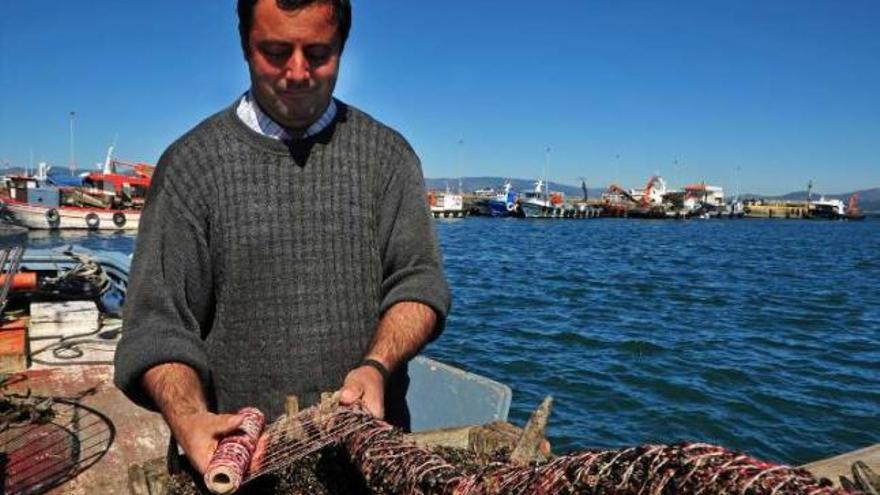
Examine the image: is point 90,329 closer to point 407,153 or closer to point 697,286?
point 407,153

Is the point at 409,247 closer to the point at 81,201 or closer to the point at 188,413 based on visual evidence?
the point at 188,413

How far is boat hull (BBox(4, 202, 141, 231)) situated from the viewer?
4794 cm

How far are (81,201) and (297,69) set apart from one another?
59834 mm

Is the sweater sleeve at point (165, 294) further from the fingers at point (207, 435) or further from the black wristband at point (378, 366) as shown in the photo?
the black wristband at point (378, 366)

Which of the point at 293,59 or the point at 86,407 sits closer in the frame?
the point at 293,59

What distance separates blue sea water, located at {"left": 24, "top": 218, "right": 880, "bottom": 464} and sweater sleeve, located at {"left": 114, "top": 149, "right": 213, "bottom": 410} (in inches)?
351

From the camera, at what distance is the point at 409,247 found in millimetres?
2373

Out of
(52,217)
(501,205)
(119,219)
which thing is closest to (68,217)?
(52,217)

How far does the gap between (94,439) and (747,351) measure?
14.8m

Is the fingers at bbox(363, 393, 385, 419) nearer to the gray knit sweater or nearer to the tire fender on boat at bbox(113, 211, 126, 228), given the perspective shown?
the gray knit sweater

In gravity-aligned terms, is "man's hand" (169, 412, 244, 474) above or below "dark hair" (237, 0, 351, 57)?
below

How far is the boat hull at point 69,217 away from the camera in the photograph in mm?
47938

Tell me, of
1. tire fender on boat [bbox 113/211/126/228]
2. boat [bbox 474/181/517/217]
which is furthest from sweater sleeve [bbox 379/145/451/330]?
boat [bbox 474/181/517/217]

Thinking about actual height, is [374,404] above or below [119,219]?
above
